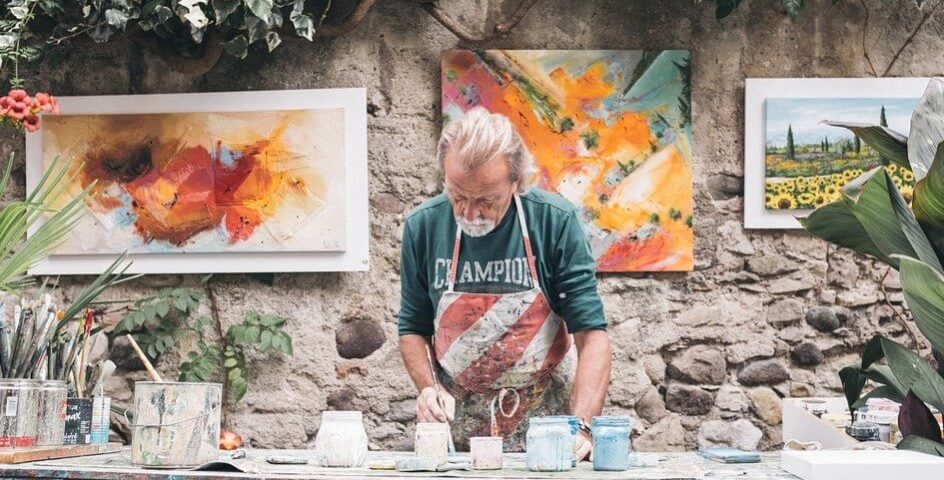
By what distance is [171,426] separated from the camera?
2.24m

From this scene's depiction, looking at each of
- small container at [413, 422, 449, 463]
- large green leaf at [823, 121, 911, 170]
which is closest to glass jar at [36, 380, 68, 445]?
small container at [413, 422, 449, 463]

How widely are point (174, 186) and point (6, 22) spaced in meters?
0.92

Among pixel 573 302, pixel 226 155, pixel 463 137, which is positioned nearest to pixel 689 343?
pixel 573 302

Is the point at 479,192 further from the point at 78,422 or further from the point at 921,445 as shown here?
the point at 921,445

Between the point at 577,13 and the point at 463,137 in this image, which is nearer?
the point at 463,137

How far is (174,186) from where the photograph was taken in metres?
4.54

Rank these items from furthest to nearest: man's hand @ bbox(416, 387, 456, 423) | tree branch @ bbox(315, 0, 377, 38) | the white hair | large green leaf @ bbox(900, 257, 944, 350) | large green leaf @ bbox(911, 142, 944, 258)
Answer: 1. tree branch @ bbox(315, 0, 377, 38)
2. the white hair
3. man's hand @ bbox(416, 387, 456, 423)
4. large green leaf @ bbox(911, 142, 944, 258)
5. large green leaf @ bbox(900, 257, 944, 350)

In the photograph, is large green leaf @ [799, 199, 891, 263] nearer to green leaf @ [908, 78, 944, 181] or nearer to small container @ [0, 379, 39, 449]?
green leaf @ [908, 78, 944, 181]

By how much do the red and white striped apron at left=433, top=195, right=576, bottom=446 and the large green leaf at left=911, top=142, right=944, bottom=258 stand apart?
1.24 meters

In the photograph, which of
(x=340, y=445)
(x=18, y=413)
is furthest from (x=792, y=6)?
(x=18, y=413)

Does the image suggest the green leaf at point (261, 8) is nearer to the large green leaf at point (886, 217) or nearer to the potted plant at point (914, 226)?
the potted plant at point (914, 226)

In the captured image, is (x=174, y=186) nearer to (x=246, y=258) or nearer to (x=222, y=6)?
(x=246, y=258)

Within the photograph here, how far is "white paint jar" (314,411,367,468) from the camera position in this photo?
2285 mm

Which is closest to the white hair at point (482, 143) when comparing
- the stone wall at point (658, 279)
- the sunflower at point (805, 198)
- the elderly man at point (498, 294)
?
the elderly man at point (498, 294)
